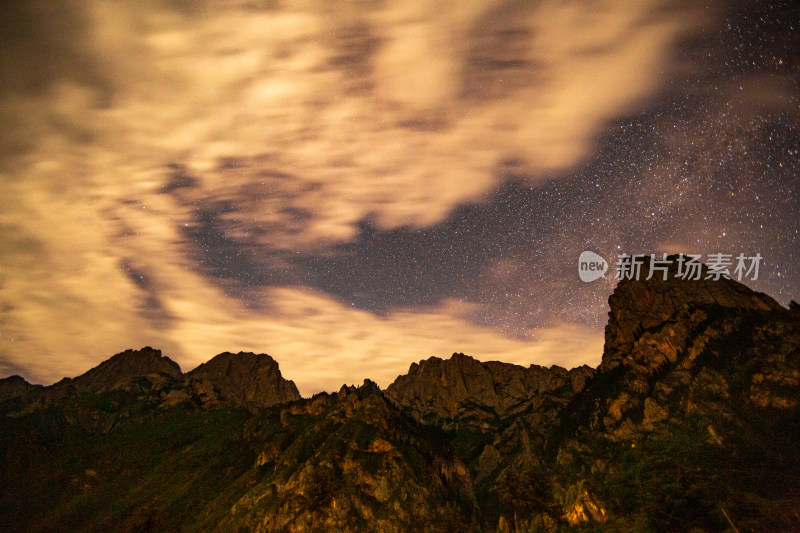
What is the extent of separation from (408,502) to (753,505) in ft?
417

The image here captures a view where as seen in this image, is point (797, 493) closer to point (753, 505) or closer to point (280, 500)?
point (753, 505)

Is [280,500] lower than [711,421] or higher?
lower

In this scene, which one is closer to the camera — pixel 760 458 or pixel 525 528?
pixel 525 528

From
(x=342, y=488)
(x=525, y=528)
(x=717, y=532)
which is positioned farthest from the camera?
(x=342, y=488)

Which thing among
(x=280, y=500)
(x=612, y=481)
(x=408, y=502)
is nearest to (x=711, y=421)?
(x=612, y=481)

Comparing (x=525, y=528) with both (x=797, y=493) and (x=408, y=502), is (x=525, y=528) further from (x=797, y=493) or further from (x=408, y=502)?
(x=797, y=493)

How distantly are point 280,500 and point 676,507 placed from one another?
507 feet

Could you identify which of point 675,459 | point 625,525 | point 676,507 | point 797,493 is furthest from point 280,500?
point 797,493

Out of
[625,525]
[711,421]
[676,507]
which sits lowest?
[625,525]

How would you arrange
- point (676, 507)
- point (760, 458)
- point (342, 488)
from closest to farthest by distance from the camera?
point (676, 507), point (760, 458), point (342, 488)

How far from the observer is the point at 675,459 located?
184125mm

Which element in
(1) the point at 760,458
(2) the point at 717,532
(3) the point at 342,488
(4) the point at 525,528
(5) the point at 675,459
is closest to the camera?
(2) the point at 717,532

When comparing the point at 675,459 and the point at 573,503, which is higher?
the point at 675,459

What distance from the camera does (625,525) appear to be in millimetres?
154625
